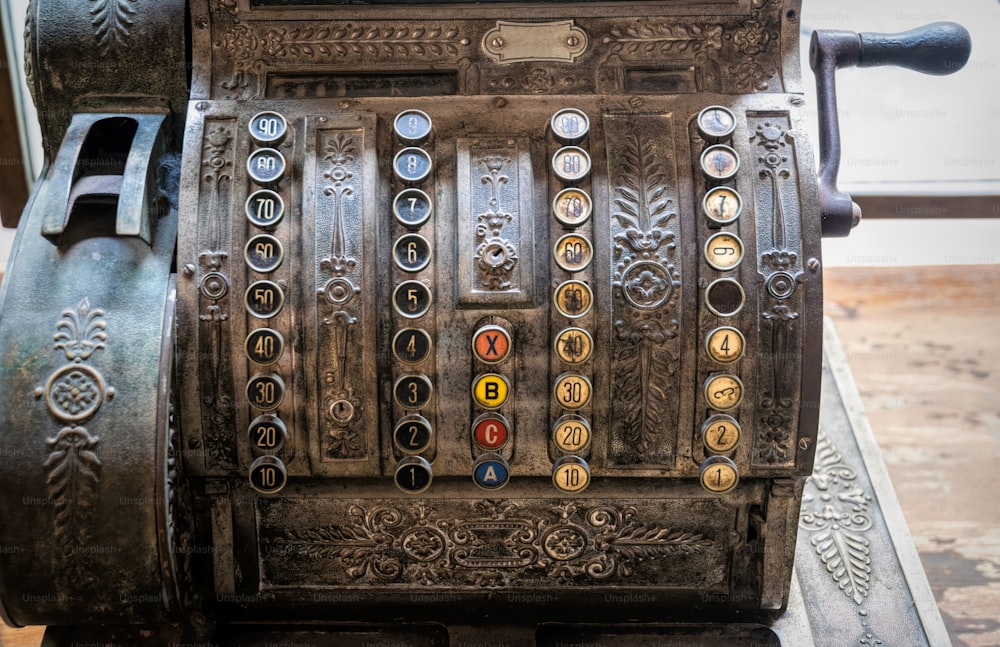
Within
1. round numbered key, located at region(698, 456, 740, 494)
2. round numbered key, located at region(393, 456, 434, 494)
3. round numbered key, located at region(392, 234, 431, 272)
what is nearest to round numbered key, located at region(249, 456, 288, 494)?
round numbered key, located at region(393, 456, 434, 494)

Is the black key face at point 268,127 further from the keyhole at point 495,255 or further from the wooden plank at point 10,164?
the wooden plank at point 10,164

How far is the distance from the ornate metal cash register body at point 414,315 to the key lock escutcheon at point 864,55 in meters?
0.02

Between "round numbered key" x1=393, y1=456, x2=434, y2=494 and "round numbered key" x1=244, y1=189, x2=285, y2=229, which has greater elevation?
"round numbered key" x1=244, y1=189, x2=285, y2=229

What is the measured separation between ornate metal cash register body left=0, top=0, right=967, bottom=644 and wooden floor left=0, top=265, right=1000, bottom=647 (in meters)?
0.82

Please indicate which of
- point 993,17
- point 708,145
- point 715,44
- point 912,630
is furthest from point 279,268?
point 993,17

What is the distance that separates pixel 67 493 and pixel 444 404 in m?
0.86

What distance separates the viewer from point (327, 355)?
7.76 ft

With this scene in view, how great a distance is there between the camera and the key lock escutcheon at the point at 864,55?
2.59 meters

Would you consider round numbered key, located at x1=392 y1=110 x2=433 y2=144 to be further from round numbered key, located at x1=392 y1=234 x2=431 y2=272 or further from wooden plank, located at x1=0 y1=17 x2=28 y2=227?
wooden plank, located at x1=0 y1=17 x2=28 y2=227

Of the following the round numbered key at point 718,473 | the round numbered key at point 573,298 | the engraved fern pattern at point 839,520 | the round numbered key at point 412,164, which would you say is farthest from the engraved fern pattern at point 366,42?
the engraved fern pattern at point 839,520

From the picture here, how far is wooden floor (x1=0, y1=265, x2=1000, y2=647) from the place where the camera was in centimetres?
305

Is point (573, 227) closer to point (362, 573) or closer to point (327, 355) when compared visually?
point (327, 355)

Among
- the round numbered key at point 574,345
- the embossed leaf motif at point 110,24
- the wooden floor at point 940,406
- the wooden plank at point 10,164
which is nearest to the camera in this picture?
the round numbered key at point 574,345

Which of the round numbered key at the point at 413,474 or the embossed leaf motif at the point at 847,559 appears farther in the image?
the embossed leaf motif at the point at 847,559
